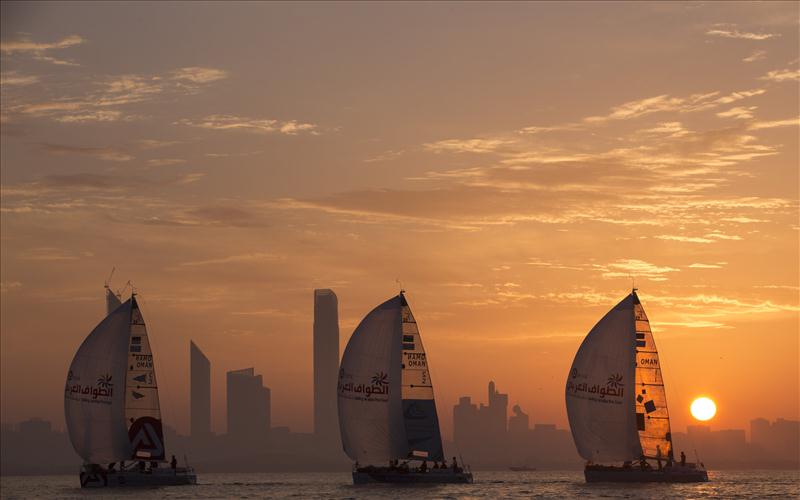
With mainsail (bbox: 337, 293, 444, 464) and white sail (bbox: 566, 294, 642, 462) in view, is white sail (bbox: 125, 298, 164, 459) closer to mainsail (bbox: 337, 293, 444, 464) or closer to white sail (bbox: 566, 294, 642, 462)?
mainsail (bbox: 337, 293, 444, 464)

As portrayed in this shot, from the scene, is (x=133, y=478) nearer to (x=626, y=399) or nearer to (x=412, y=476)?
(x=412, y=476)

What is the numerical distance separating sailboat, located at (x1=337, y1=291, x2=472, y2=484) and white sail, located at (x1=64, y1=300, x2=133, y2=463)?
15804 mm

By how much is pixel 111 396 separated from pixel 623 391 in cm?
3580

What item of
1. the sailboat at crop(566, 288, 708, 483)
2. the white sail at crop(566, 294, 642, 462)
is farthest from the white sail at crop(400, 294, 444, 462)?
the sailboat at crop(566, 288, 708, 483)

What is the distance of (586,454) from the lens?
93.9 m

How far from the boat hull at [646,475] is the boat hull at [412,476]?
10.8 metres

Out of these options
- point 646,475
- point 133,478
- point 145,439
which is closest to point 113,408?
point 145,439

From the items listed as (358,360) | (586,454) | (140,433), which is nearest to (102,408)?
(140,433)

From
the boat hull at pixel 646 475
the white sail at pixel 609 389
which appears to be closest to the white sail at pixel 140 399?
the white sail at pixel 609 389

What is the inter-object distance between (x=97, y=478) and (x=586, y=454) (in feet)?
113

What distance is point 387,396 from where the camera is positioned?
293 feet

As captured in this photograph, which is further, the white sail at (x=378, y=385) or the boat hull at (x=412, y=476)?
the white sail at (x=378, y=385)

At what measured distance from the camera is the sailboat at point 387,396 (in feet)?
293

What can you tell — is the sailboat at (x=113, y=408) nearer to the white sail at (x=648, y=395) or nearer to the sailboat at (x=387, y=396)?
the sailboat at (x=387, y=396)
